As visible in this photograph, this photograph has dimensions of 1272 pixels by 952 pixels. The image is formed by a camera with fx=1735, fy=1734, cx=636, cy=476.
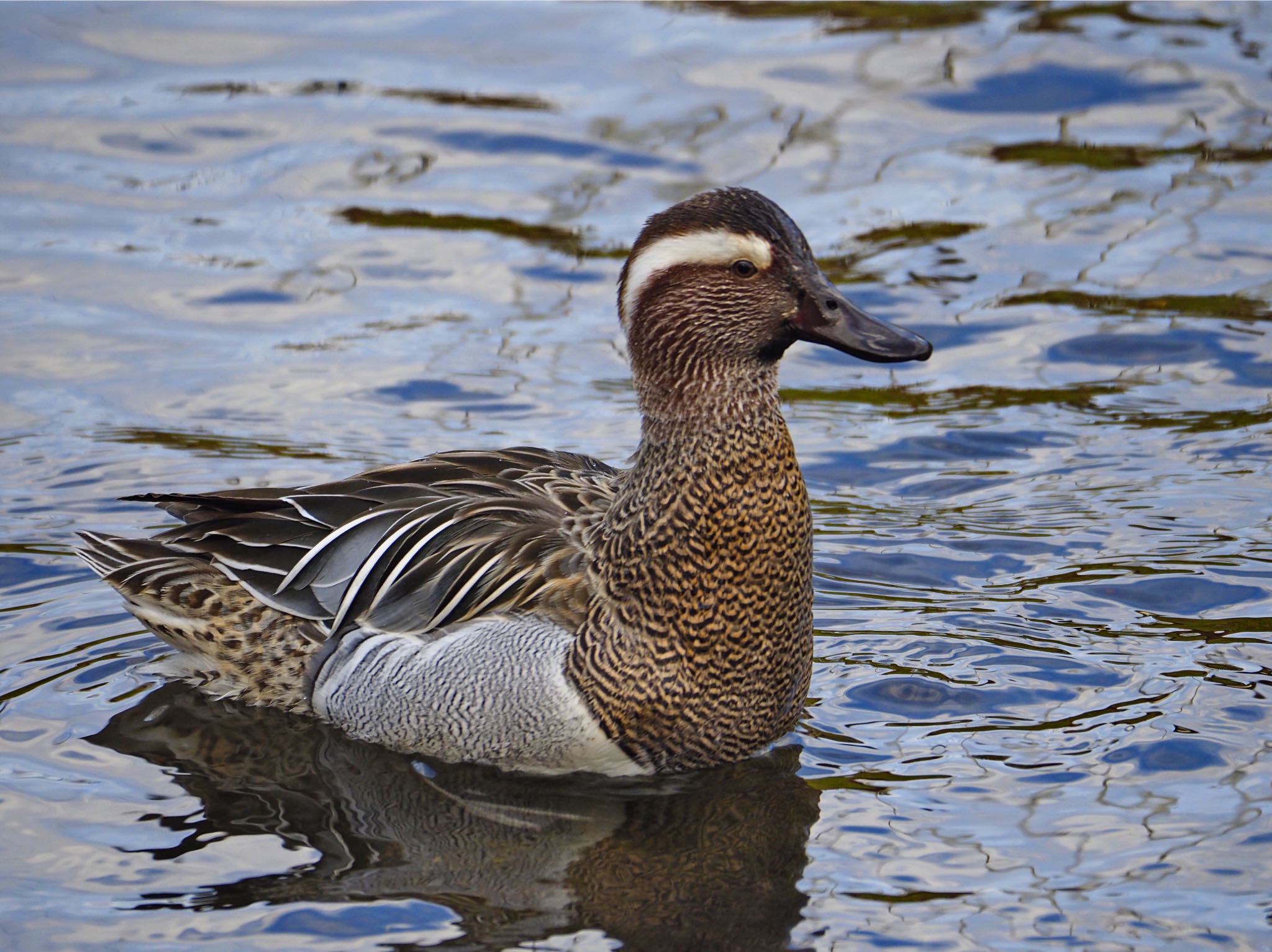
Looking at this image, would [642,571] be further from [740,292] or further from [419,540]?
[740,292]

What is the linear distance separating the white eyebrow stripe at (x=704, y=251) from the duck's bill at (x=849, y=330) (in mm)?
232

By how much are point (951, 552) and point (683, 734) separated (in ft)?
7.96

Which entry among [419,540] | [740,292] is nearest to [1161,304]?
[740,292]

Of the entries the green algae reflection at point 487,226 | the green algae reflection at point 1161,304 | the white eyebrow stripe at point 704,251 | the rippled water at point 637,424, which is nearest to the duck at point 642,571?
the white eyebrow stripe at point 704,251

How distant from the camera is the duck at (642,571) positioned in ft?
21.4

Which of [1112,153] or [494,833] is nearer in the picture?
[494,833]

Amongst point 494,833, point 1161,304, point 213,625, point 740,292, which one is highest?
point 740,292

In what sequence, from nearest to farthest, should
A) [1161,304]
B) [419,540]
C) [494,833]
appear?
[494,833], [419,540], [1161,304]

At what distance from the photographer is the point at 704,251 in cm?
650

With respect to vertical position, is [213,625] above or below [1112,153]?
below

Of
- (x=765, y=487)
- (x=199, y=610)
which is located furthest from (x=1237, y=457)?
(x=199, y=610)

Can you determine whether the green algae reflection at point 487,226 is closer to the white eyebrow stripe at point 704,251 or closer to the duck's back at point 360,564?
the duck's back at point 360,564

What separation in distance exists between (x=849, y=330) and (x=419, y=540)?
193 cm

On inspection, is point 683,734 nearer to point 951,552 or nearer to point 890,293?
point 951,552
